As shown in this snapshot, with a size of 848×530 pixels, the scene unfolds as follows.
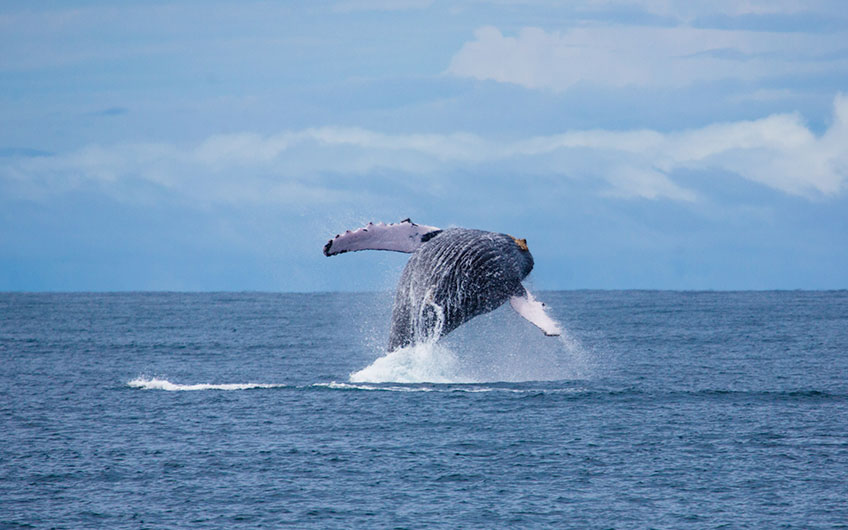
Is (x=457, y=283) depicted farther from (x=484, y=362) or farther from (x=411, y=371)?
(x=484, y=362)

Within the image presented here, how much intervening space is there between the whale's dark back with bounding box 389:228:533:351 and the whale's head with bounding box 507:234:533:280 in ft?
0.14

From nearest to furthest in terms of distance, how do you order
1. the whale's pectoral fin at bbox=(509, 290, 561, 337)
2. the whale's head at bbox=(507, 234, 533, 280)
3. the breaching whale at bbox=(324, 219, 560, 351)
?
the whale's pectoral fin at bbox=(509, 290, 561, 337) < the breaching whale at bbox=(324, 219, 560, 351) < the whale's head at bbox=(507, 234, 533, 280)

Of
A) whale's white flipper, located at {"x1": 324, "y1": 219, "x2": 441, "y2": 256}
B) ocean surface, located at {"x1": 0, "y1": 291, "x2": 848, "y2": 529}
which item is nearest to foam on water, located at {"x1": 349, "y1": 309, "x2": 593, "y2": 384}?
ocean surface, located at {"x1": 0, "y1": 291, "x2": 848, "y2": 529}

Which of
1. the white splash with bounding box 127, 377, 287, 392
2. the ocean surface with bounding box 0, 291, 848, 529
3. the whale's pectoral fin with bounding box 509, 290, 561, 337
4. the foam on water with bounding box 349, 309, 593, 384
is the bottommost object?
the ocean surface with bounding box 0, 291, 848, 529

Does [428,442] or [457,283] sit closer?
[428,442]

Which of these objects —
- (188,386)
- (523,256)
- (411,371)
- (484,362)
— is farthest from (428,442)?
(484,362)

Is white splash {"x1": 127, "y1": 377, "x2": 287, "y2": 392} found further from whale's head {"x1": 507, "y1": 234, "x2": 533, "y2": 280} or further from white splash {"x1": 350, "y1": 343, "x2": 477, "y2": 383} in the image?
whale's head {"x1": 507, "y1": 234, "x2": 533, "y2": 280}

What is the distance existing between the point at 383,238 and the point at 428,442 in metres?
6.73

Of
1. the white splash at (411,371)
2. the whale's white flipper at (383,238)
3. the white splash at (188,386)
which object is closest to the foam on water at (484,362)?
the white splash at (411,371)

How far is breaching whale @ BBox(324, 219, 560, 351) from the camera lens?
28125 mm

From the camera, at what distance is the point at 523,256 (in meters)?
29.4

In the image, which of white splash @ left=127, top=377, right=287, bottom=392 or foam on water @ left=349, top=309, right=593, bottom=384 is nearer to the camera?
foam on water @ left=349, top=309, right=593, bottom=384

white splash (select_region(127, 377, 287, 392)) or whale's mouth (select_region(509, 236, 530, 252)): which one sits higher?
whale's mouth (select_region(509, 236, 530, 252))

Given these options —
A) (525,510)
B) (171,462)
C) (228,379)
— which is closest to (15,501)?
(171,462)
